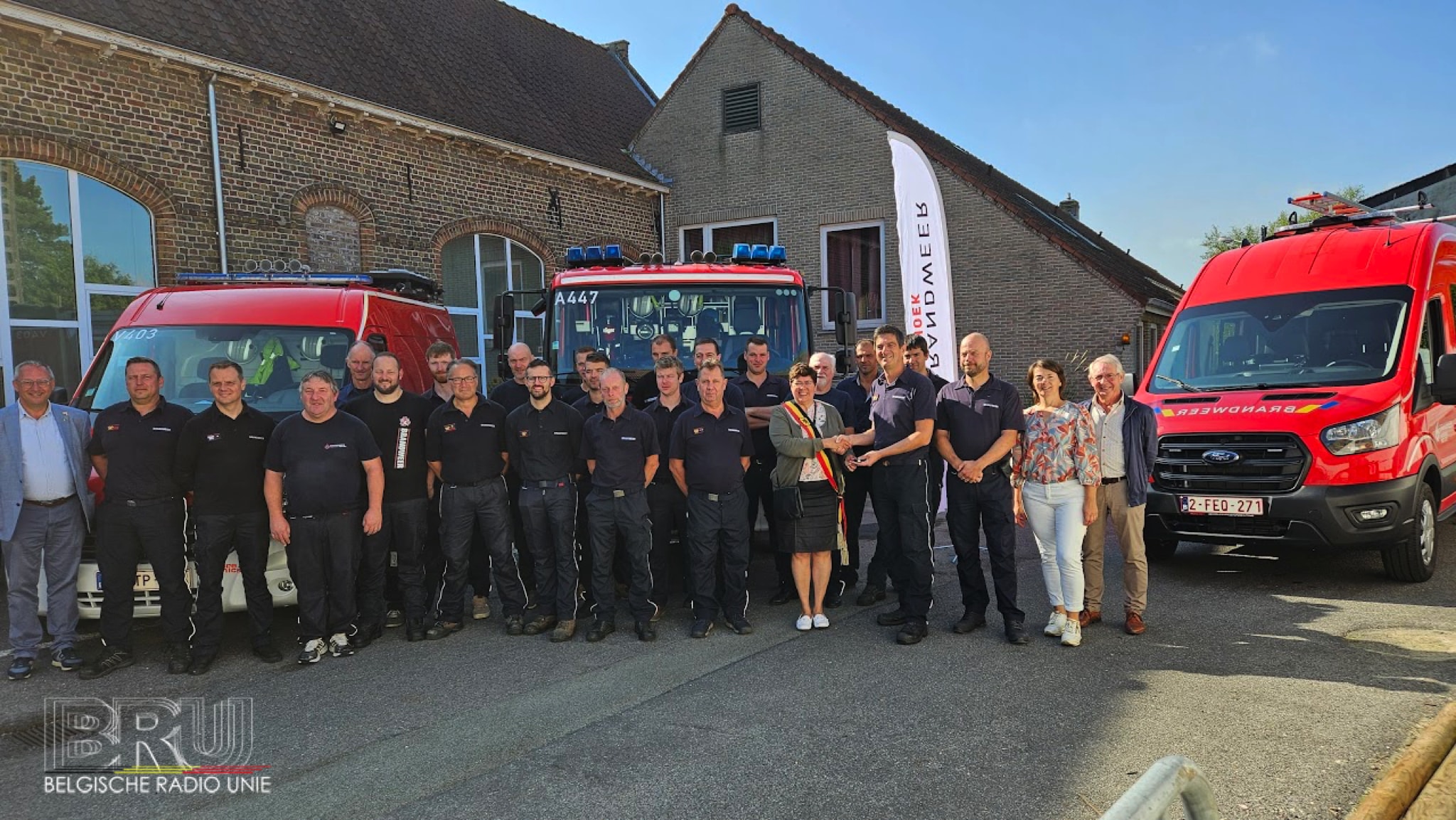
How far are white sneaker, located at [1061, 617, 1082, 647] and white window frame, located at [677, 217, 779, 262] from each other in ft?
46.2

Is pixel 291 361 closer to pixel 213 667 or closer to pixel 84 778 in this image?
pixel 213 667

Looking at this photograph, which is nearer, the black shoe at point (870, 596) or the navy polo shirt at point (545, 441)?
the navy polo shirt at point (545, 441)

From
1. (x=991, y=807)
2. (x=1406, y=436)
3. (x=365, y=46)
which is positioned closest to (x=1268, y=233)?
(x=1406, y=436)

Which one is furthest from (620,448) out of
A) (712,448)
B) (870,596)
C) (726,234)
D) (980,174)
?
(980,174)

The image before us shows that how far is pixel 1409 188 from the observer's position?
1141cm

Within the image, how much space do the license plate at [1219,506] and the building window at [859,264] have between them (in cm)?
1165

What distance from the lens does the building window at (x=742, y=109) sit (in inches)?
A: 750

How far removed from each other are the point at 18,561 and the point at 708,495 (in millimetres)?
4050

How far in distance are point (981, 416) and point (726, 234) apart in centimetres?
1451

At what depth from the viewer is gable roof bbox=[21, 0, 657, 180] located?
39.2ft

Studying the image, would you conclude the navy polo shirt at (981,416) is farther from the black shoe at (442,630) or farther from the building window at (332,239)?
the building window at (332,239)

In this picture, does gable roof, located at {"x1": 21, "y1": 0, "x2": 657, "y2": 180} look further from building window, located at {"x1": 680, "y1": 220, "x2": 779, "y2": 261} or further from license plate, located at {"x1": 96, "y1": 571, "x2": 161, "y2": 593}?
license plate, located at {"x1": 96, "y1": 571, "x2": 161, "y2": 593}

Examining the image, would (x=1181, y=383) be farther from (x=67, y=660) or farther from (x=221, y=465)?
(x=67, y=660)

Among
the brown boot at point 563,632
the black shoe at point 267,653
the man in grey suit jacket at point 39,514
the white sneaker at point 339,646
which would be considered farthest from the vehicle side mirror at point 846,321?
the man in grey suit jacket at point 39,514
